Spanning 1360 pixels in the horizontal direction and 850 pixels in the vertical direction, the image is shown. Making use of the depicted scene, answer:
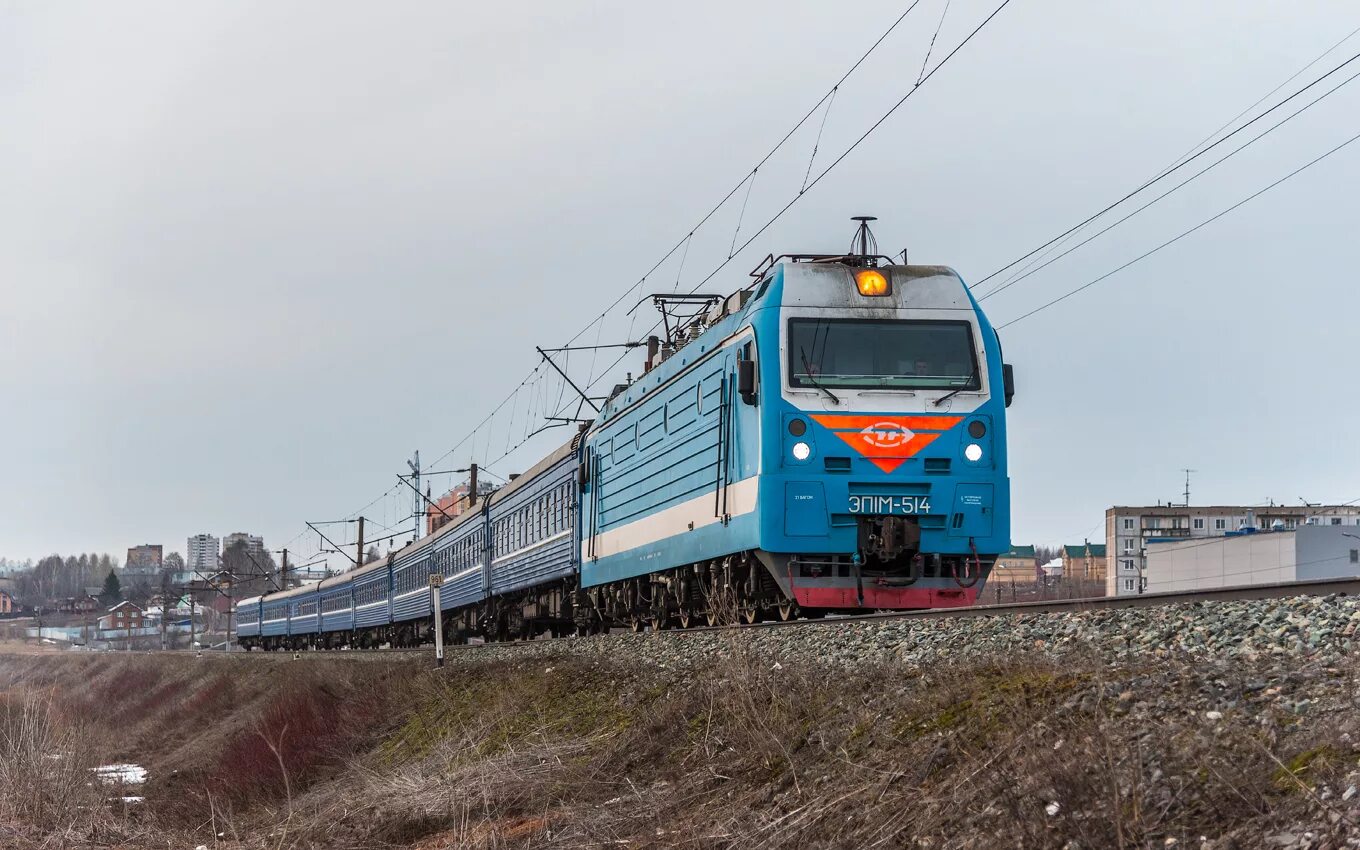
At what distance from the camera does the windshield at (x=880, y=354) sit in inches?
583

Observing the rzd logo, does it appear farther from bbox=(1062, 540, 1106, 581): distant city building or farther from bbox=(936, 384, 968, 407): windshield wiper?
bbox=(1062, 540, 1106, 581): distant city building

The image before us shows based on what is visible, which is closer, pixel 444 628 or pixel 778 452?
pixel 778 452

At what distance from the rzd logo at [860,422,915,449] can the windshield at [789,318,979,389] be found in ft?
1.62

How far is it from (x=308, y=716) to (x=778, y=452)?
11.8m


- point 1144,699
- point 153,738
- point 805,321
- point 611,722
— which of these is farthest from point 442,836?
point 153,738

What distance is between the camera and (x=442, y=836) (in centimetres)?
1025

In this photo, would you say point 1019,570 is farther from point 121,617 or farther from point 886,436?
point 886,436

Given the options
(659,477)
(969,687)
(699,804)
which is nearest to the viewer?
(969,687)

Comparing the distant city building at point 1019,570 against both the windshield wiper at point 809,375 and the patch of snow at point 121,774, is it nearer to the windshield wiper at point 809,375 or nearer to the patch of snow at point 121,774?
the patch of snow at point 121,774

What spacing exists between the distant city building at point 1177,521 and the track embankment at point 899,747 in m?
71.4

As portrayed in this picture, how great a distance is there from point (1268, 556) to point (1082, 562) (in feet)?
238

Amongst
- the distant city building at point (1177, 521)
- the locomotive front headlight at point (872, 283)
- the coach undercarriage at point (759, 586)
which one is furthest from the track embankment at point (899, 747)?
the distant city building at point (1177, 521)

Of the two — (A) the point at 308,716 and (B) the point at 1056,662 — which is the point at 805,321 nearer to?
(B) the point at 1056,662

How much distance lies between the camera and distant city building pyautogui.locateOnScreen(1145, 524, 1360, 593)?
151ft
